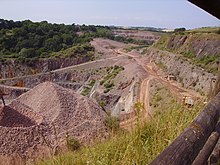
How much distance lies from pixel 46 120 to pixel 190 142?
16.9 meters

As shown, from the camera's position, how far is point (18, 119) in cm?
1842

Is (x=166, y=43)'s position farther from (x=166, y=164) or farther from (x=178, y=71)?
(x=166, y=164)

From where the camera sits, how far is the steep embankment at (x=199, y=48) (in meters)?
30.3

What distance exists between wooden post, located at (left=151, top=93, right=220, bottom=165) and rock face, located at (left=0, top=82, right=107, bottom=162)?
376 inches

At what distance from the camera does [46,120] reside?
60.7 feet

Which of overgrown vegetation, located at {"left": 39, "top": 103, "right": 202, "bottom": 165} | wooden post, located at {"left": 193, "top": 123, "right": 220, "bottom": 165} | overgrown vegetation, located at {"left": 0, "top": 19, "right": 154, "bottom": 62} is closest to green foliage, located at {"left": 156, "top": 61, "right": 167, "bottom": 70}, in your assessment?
overgrown vegetation, located at {"left": 0, "top": 19, "right": 154, "bottom": 62}

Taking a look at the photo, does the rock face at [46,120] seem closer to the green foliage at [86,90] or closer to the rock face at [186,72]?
the rock face at [186,72]

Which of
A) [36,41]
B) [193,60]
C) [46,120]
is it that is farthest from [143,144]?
[36,41]

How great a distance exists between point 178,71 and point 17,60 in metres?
39.8

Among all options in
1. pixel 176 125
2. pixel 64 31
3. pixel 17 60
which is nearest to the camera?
pixel 176 125

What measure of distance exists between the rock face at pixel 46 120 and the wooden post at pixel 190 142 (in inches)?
376

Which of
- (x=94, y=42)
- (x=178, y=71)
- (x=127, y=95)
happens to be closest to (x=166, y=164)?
(x=127, y=95)

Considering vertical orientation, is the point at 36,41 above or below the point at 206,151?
below

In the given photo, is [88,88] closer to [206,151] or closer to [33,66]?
[33,66]
